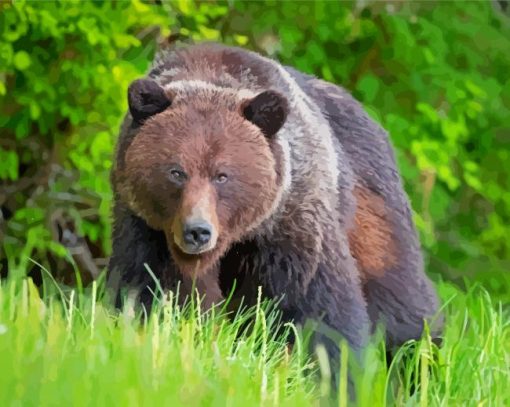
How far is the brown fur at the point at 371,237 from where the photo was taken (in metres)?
5.01

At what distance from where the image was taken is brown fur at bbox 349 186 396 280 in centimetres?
501

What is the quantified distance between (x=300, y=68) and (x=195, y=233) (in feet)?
12.6

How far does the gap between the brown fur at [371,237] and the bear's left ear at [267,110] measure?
73 cm

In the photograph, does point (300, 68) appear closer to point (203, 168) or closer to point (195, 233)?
point (203, 168)

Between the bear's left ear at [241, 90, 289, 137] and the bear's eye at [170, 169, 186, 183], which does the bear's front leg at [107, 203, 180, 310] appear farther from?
the bear's left ear at [241, 90, 289, 137]

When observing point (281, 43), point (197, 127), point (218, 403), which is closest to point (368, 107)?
point (281, 43)

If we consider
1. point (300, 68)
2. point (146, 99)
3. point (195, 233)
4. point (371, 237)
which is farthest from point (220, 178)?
point (300, 68)

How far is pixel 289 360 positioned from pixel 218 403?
45.9 inches

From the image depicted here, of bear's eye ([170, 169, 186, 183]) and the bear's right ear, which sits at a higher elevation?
the bear's right ear

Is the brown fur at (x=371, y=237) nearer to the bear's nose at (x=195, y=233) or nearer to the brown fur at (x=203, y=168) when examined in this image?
the brown fur at (x=203, y=168)

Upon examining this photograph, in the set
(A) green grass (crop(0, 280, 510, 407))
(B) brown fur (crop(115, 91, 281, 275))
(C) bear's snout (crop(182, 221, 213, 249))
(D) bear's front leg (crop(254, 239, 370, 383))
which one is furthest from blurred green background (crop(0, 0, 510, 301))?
(A) green grass (crop(0, 280, 510, 407))

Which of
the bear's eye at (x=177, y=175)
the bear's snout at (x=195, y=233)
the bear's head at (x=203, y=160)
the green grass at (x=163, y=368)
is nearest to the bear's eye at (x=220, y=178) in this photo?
the bear's head at (x=203, y=160)

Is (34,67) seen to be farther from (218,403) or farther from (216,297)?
(218,403)

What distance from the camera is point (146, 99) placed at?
14.6ft
